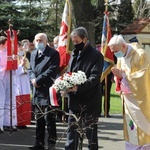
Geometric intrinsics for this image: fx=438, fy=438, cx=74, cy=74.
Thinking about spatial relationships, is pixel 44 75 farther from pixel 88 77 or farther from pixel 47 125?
pixel 88 77

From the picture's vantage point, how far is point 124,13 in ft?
132

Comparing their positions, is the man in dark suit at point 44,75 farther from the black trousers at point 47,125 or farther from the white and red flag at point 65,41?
the white and red flag at point 65,41

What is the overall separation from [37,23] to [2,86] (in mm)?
18709

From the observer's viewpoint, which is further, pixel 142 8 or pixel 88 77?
pixel 142 8

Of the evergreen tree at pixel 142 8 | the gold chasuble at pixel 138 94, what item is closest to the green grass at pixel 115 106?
the gold chasuble at pixel 138 94

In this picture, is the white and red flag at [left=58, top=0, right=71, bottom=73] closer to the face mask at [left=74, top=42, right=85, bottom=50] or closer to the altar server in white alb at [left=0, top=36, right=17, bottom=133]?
the altar server in white alb at [left=0, top=36, right=17, bottom=133]

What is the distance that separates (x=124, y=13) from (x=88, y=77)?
34.8 meters

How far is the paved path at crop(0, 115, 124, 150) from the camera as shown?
796 centimetres

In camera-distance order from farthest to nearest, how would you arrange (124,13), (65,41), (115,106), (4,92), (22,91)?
(124,13)
(115,106)
(65,41)
(22,91)
(4,92)

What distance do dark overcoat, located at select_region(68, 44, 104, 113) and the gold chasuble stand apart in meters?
0.37

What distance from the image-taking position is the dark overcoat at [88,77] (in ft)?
19.9

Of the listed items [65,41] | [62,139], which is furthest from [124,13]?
[62,139]

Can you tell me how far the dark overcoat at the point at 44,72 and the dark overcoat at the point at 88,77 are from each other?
1022 mm

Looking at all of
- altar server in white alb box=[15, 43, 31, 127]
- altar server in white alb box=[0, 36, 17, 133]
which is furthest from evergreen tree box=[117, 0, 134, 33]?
altar server in white alb box=[0, 36, 17, 133]
